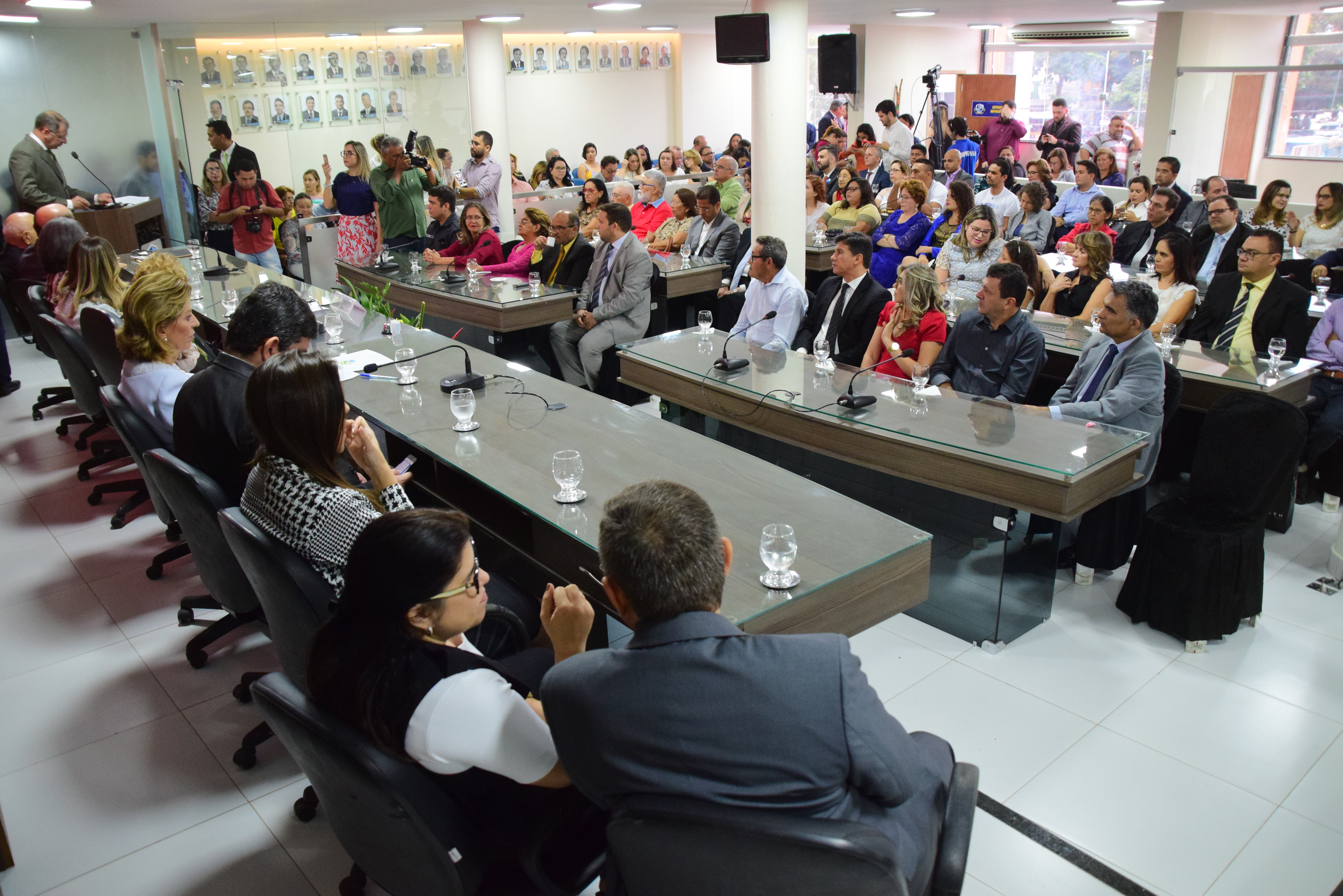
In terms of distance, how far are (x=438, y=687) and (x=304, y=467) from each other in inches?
35.0

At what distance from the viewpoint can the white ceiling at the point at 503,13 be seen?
7.29 meters

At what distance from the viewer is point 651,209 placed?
8727mm

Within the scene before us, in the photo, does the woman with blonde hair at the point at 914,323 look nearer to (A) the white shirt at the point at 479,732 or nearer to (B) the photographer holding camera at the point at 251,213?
(A) the white shirt at the point at 479,732

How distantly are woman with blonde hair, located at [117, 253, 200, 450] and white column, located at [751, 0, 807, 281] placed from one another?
3678mm

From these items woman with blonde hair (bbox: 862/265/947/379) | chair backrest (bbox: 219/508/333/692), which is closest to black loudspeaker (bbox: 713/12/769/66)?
woman with blonde hair (bbox: 862/265/947/379)

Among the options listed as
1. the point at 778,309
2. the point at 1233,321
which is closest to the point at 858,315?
the point at 778,309

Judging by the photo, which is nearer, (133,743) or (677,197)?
(133,743)

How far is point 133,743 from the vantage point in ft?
9.45

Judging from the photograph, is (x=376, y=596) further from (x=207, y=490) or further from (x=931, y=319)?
(x=931, y=319)

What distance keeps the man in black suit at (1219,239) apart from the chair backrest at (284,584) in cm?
577

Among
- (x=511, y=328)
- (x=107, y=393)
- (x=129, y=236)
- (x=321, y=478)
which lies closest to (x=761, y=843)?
(x=321, y=478)

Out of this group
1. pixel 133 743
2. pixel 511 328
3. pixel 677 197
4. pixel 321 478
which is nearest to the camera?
pixel 321 478

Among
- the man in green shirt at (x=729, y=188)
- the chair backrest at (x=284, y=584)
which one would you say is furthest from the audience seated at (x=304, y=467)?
the man in green shirt at (x=729, y=188)

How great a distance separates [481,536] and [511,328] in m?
2.70
